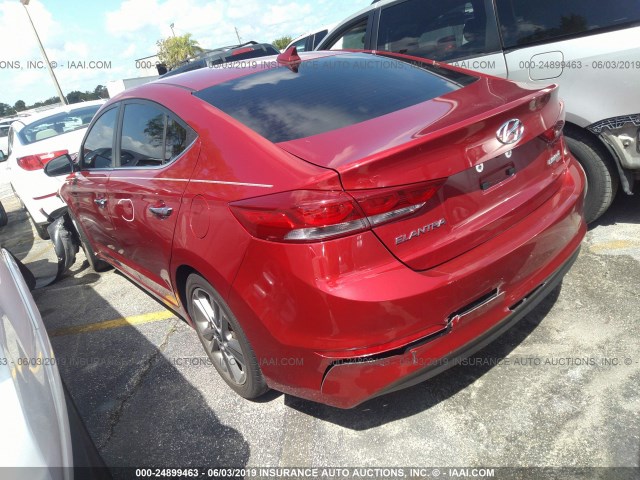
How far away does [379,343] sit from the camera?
5.81 ft

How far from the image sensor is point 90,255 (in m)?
4.70

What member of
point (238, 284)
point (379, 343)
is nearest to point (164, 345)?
point (238, 284)

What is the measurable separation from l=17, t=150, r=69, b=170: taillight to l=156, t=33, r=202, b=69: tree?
4881cm

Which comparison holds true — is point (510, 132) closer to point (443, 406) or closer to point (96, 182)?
point (443, 406)

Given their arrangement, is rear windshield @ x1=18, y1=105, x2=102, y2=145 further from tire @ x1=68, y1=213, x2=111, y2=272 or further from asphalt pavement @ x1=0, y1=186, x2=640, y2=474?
asphalt pavement @ x1=0, y1=186, x2=640, y2=474

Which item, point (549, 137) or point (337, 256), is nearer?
point (337, 256)

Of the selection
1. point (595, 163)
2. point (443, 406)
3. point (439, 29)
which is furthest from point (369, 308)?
point (439, 29)

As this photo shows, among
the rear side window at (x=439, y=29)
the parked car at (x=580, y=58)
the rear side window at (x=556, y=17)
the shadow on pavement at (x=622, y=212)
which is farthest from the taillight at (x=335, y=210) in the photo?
the shadow on pavement at (x=622, y=212)

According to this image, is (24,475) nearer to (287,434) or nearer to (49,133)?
(287,434)

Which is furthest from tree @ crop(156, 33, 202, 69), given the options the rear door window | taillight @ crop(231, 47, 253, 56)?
the rear door window

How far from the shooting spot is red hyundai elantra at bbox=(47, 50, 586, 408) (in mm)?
1719

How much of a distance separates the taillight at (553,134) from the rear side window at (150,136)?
167 centimetres

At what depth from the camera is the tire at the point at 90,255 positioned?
14.8ft

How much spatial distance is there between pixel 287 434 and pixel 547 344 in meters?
1.46
